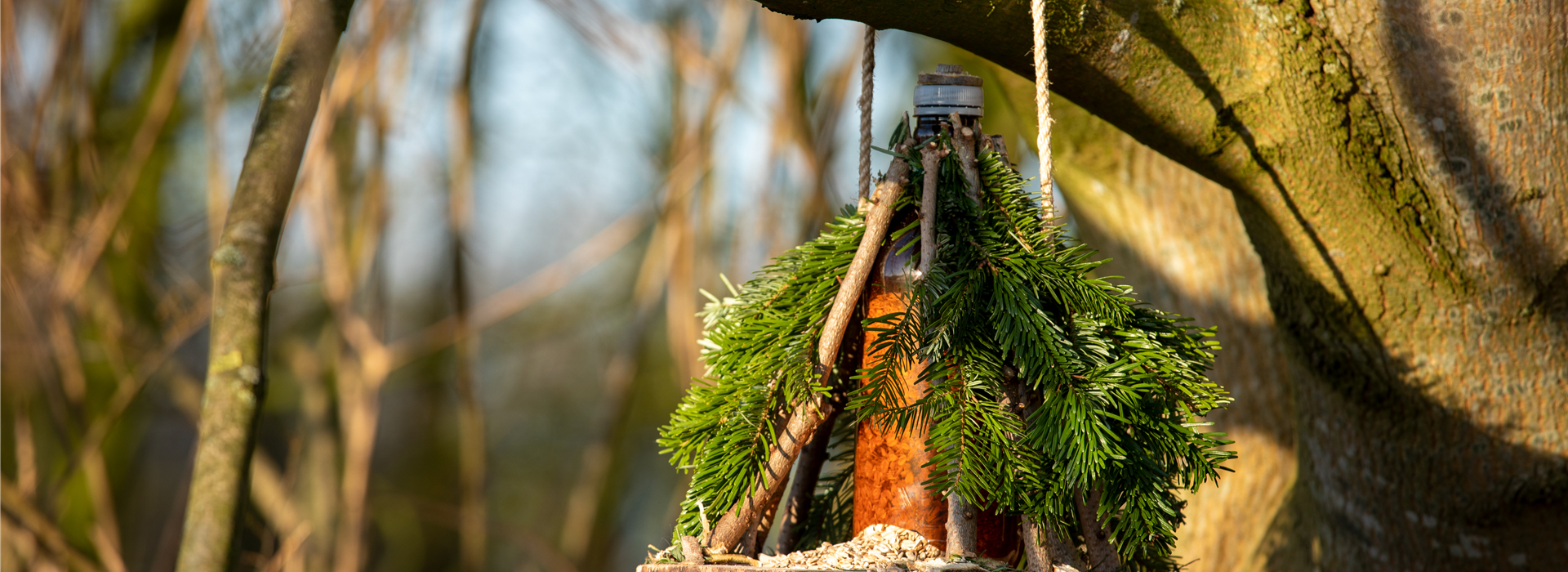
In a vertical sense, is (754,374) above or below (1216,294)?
below

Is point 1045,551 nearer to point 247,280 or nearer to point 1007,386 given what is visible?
point 1007,386

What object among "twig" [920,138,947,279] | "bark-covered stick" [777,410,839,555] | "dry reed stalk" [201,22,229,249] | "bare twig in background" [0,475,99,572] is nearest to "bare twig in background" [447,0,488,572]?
"dry reed stalk" [201,22,229,249]

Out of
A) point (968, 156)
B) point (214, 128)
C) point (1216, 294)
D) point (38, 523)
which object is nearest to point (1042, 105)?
point (968, 156)

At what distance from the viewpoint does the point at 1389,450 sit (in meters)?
0.77

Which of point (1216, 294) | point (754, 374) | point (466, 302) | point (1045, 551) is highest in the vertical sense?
point (466, 302)

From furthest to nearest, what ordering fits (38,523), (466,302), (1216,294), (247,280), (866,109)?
(466,302), (38,523), (1216,294), (866,109), (247,280)

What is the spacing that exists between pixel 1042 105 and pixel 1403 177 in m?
0.36

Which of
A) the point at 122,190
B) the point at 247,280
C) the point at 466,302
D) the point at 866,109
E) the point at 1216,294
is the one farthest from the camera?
the point at 466,302

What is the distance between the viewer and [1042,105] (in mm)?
470

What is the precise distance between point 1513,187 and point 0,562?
241cm

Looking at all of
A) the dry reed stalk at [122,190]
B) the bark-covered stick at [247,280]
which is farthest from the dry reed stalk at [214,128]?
the bark-covered stick at [247,280]

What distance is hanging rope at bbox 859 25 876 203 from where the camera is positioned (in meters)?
0.55

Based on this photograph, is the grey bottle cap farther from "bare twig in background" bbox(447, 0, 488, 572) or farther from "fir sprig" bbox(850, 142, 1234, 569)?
"bare twig in background" bbox(447, 0, 488, 572)

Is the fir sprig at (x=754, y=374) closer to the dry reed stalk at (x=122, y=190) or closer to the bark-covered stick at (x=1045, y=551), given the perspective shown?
the bark-covered stick at (x=1045, y=551)
